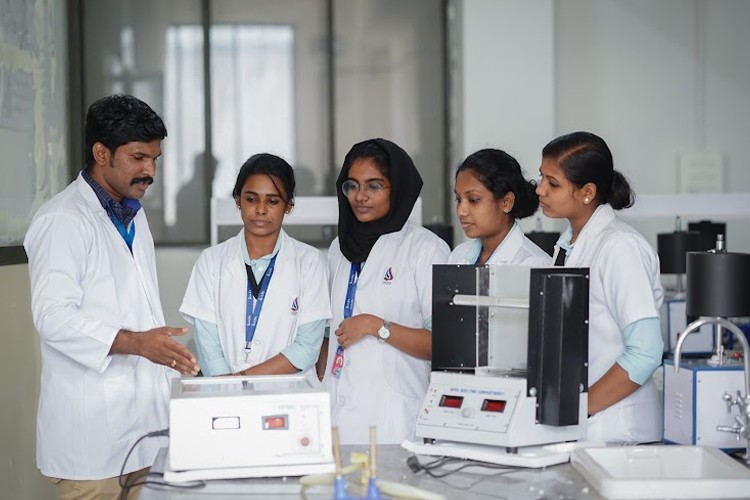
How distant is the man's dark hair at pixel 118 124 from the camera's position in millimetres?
2301

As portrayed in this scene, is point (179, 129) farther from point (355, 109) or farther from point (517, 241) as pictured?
point (517, 241)

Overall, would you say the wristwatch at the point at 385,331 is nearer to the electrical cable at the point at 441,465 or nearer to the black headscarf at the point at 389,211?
the black headscarf at the point at 389,211

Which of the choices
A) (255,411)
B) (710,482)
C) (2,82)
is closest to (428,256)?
(255,411)

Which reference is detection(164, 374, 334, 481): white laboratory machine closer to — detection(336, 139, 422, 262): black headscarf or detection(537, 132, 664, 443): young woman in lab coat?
detection(537, 132, 664, 443): young woman in lab coat

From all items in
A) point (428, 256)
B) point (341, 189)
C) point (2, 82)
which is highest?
point (2, 82)

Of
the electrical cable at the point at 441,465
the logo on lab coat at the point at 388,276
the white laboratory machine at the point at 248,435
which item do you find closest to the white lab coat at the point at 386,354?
the logo on lab coat at the point at 388,276

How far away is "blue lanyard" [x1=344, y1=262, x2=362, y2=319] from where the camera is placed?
2.65 meters

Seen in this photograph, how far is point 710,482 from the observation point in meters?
1.79

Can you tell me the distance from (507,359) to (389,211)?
2.13 ft

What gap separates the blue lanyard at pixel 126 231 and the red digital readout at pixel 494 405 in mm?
982

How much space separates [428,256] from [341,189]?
307 millimetres

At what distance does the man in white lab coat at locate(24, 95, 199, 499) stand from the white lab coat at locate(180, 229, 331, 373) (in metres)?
0.19

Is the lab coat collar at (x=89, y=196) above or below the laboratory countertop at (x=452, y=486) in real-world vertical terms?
above

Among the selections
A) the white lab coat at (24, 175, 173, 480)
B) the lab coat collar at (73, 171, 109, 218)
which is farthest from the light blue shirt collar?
the lab coat collar at (73, 171, 109, 218)
